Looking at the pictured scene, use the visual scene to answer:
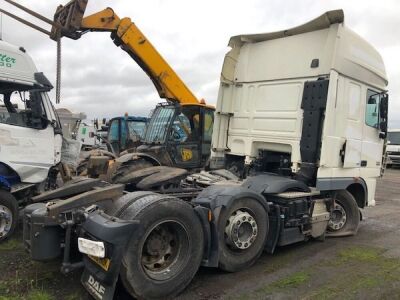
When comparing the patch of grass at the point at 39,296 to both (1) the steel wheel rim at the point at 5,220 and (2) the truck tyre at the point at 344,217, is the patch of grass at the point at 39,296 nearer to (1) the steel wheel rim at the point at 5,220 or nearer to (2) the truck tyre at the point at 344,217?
(1) the steel wheel rim at the point at 5,220

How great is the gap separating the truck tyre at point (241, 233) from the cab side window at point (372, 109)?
9.46 ft

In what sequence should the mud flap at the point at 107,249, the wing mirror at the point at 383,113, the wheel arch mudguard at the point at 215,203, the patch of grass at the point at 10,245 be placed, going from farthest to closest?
the wing mirror at the point at 383,113 → the patch of grass at the point at 10,245 → the wheel arch mudguard at the point at 215,203 → the mud flap at the point at 107,249

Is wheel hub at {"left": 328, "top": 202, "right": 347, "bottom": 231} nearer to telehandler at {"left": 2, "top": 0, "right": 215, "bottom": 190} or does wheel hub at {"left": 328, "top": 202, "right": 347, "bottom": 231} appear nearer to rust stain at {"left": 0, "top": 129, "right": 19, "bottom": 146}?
telehandler at {"left": 2, "top": 0, "right": 215, "bottom": 190}

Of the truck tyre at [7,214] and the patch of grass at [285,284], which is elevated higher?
the truck tyre at [7,214]

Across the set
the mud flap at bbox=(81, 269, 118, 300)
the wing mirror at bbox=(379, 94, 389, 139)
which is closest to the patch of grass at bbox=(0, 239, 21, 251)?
the mud flap at bbox=(81, 269, 118, 300)

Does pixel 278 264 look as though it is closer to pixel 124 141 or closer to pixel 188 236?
pixel 188 236

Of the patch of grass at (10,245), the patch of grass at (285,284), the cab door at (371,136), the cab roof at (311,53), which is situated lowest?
the patch of grass at (10,245)

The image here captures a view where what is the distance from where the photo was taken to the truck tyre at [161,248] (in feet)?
12.4

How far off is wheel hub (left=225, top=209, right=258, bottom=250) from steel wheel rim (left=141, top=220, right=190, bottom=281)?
702 millimetres

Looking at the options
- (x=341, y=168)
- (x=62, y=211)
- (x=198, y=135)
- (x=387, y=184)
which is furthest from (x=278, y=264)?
(x=387, y=184)

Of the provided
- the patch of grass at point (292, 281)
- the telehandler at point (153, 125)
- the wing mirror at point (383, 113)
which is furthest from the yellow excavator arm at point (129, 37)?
the patch of grass at point (292, 281)

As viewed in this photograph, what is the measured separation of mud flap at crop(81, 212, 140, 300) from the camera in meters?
3.52

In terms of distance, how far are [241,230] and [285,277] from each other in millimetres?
755

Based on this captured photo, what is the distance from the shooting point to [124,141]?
1430cm
